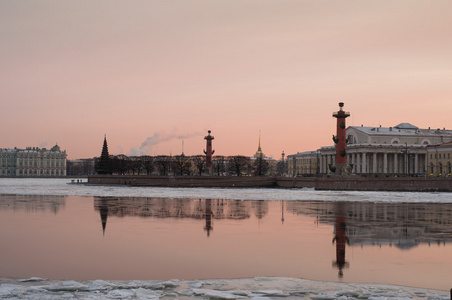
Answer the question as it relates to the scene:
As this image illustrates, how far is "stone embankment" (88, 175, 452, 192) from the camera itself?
67.4 meters

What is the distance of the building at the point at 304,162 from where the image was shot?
172m

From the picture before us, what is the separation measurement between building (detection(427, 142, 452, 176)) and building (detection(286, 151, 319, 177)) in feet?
195

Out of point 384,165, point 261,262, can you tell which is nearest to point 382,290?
point 261,262

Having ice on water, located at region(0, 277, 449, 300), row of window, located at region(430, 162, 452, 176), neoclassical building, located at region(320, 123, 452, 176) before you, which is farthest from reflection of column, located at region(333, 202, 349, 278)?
neoclassical building, located at region(320, 123, 452, 176)

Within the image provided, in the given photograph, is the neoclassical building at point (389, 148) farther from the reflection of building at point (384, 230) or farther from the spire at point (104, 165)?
the reflection of building at point (384, 230)

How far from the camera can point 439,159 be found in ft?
347

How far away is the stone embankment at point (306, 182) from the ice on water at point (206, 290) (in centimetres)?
5963

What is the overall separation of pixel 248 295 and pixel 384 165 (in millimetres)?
116044

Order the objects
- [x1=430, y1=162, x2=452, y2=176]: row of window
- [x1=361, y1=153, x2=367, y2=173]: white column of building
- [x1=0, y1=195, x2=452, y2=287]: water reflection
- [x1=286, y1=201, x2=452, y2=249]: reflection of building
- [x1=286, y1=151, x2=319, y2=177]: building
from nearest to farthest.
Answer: [x1=0, y1=195, x2=452, y2=287]: water reflection, [x1=286, y1=201, x2=452, y2=249]: reflection of building, [x1=430, y1=162, x2=452, y2=176]: row of window, [x1=361, y1=153, x2=367, y2=173]: white column of building, [x1=286, y1=151, x2=319, y2=177]: building

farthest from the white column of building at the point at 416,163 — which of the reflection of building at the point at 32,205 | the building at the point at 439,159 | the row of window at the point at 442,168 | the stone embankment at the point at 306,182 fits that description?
the reflection of building at the point at 32,205

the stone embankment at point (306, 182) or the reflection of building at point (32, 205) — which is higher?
the stone embankment at point (306, 182)

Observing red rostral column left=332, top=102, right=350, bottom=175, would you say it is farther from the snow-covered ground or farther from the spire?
the spire

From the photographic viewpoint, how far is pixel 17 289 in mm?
10562

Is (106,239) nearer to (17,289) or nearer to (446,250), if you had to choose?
(17,289)
